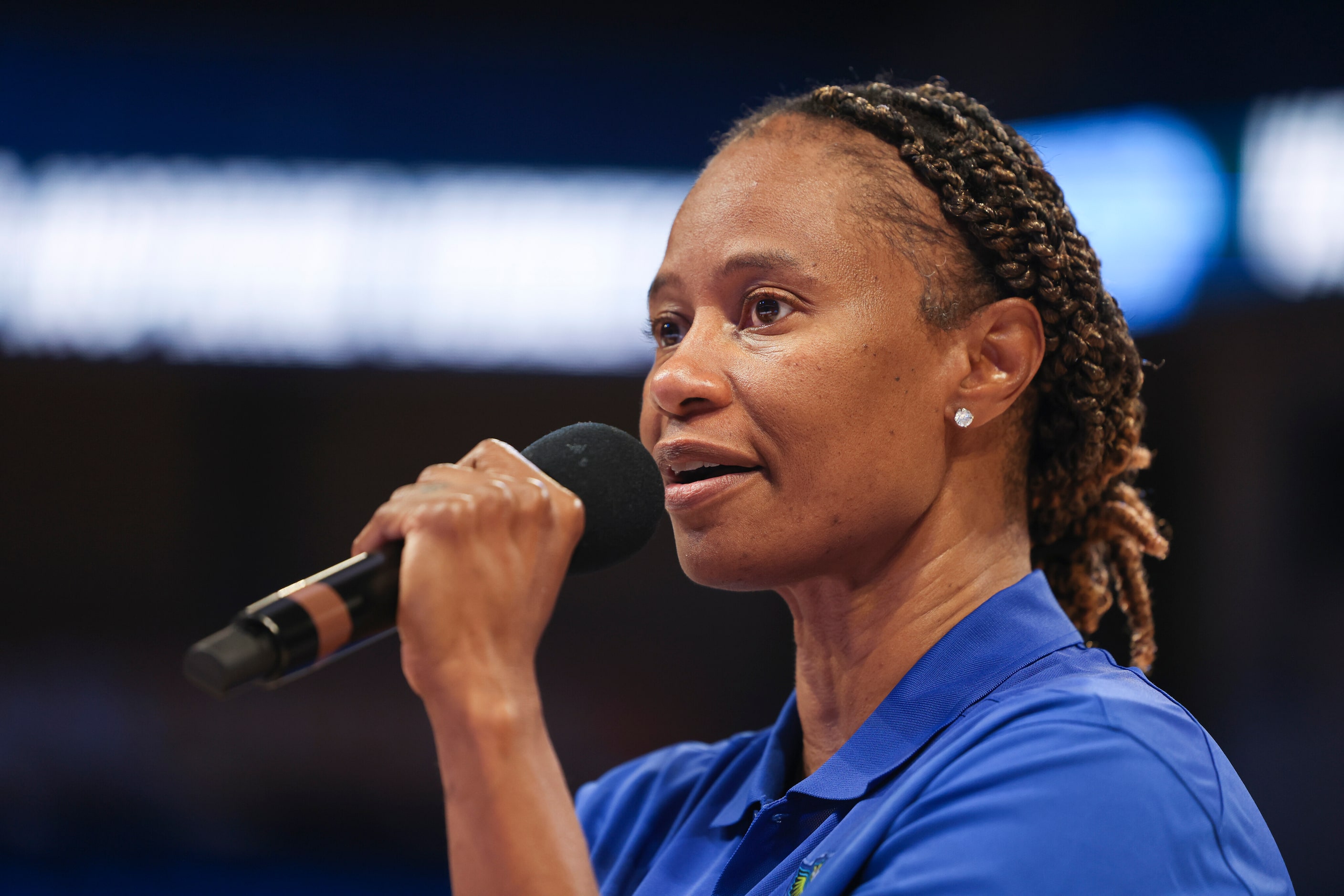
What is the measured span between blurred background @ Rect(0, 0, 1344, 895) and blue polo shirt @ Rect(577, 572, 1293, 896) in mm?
2425

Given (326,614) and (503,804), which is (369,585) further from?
(503,804)

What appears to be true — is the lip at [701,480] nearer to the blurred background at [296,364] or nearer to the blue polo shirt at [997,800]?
the blue polo shirt at [997,800]

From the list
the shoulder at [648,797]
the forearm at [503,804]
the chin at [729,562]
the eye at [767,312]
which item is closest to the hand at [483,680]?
the forearm at [503,804]

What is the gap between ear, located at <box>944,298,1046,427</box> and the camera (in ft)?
4.17

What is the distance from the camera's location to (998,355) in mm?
1294

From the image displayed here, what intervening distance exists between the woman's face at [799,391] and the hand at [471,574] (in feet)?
1.03

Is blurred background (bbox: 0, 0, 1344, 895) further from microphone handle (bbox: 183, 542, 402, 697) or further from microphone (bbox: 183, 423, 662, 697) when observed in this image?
microphone handle (bbox: 183, 542, 402, 697)

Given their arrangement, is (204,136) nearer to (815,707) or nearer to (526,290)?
(526,290)

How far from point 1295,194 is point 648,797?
2432 millimetres

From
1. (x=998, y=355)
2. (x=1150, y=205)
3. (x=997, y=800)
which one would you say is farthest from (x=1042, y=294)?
(x=1150, y=205)

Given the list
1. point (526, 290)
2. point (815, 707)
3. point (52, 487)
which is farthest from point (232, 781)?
point (815, 707)

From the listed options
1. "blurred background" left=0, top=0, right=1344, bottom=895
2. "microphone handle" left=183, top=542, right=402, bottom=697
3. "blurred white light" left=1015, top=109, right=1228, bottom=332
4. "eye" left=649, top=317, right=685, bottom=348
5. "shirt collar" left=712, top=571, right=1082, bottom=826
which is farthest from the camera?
"blurred background" left=0, top=0, right=1344, bottom=895

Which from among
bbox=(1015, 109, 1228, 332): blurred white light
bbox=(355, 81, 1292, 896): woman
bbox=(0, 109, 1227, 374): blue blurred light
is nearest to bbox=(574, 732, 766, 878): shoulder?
bbox=(355, 81, 1292, 896): woman

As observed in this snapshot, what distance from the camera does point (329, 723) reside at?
12.2ft
